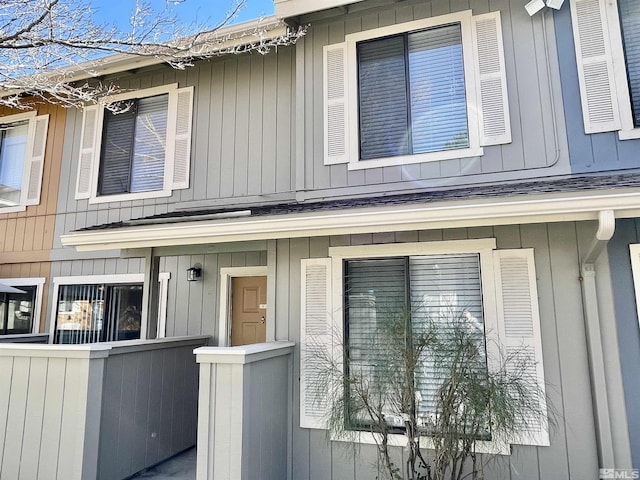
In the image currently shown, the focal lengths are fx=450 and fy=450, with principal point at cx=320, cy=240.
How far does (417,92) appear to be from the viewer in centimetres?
483

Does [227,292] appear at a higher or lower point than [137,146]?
lower

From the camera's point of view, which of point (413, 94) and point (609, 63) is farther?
point (413, 94)

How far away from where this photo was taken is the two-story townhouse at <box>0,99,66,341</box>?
685 centimetres

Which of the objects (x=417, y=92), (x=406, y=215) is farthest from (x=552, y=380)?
(x=417, y=92)

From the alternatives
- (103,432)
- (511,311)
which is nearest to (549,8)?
(511,311)

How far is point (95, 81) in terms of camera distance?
678 centimetres

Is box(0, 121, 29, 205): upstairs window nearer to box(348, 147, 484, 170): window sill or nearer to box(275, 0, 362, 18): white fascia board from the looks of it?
box(275, 0, 362, 18): white fascia board

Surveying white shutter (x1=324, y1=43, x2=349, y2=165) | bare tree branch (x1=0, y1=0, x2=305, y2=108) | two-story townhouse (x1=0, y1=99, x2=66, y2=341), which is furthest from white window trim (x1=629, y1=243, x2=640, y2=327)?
two-story townhouse (x1=0, y1=99, x2=66, y2=341)

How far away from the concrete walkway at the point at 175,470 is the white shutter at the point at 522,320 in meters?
3.13

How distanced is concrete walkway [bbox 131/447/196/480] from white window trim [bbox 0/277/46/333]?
3386 mm

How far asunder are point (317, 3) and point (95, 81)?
3.87 m

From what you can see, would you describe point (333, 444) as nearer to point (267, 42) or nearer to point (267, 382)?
point (267, 382)

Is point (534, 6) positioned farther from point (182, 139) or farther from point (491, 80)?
point (182, 139)

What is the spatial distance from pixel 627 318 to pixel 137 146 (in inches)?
245
